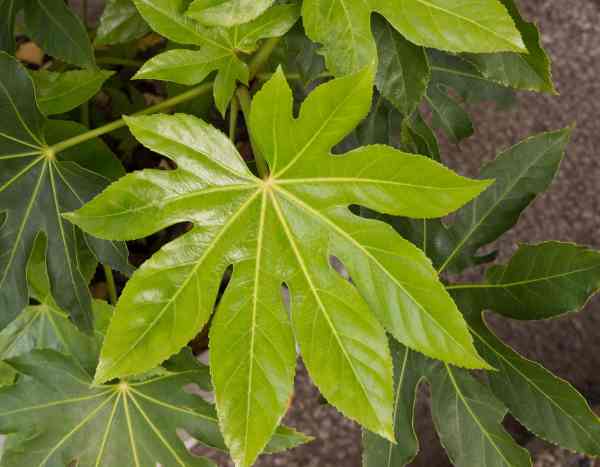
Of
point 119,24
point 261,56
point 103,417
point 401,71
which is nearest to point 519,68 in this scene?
point 401,71

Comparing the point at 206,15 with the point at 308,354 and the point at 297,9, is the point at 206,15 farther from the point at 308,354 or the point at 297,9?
the point at 308,354

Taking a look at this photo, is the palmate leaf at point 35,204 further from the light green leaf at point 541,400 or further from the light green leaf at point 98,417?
the light green leaf at point 541,400

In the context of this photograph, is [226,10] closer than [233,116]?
Yes

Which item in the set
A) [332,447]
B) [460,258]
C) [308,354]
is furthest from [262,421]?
[332,447]

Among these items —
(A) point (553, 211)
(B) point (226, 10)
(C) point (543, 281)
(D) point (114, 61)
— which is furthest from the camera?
(A) point (553, 211)

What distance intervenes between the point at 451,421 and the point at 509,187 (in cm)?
22

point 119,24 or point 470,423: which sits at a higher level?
point 119,24

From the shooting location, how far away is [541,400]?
23.7 inches

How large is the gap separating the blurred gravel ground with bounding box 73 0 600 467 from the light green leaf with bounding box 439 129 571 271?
0.56m

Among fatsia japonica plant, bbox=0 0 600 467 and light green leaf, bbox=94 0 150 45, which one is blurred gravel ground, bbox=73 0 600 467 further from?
light green leaf, bbox=94 0 150 45

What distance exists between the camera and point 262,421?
0.47 metres

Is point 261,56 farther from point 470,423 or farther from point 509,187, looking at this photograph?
point 470,423

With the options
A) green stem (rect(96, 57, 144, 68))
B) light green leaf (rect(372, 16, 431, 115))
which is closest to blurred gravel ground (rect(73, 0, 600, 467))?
green stem (rect(96, 57, 144, 68))

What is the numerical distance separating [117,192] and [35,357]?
0.71ft
